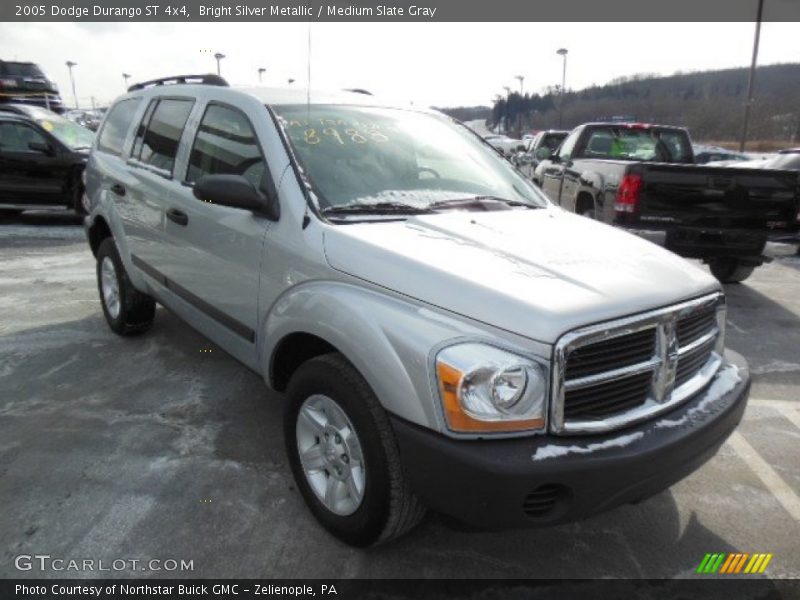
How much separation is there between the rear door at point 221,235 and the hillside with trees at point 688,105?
53.3 meters

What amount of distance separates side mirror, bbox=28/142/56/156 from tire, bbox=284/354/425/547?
9.30 metres

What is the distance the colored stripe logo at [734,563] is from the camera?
2.43 meters

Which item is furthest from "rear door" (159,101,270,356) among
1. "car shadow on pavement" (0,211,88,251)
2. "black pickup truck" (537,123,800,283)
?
"car shadow on pavement" (0,211,88,251)

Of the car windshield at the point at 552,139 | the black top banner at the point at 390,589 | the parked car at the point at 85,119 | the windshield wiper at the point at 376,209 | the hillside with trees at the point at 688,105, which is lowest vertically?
the black top banner at the point at 390,589

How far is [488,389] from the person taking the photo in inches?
76.3

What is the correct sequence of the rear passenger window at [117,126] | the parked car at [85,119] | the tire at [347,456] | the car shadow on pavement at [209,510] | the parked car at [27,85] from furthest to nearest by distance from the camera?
the parked car at [85,119] < the parked car at [27,85] < the rear passenger window at [117,126] < the car shadow on pavement at [209,510] < the tire at [347,456]

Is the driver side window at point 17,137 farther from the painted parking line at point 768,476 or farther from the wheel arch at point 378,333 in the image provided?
the painted parking line at point 768,476

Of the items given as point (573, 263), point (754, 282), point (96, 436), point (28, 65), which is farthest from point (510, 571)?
point (28, 65)

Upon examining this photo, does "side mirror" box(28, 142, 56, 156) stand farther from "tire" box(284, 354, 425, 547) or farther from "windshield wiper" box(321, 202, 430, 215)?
"tire" box(284, 354, 425, 547)

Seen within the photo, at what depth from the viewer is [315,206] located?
104 inches

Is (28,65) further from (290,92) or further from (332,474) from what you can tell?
(332,474)

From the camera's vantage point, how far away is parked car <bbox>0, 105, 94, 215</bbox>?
9.72m

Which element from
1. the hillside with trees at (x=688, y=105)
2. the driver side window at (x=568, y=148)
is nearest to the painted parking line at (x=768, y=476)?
the driver side window at (x=568, y=148)

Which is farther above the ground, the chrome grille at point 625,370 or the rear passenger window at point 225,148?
the rear passenger window at point 225,148
